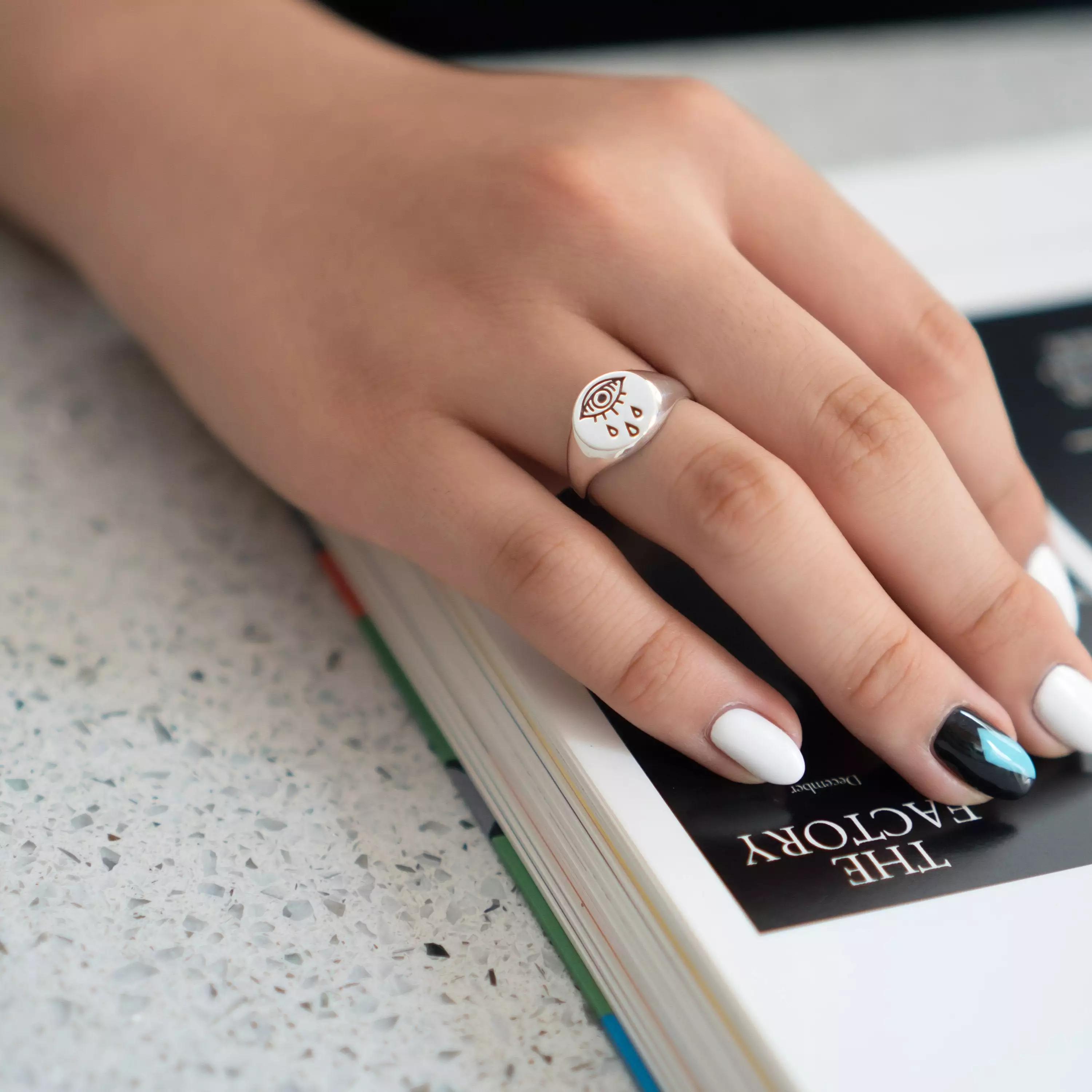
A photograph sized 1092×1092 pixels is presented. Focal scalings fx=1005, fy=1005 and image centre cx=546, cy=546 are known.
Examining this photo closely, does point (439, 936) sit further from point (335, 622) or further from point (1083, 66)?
point (1083, 66)

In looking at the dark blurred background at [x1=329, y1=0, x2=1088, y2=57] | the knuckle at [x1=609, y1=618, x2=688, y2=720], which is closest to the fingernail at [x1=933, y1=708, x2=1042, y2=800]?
the knuckle at [x1=609, y1=618, x2=688, y2=720]

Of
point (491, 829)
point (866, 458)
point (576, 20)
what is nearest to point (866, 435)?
point (866, 458)

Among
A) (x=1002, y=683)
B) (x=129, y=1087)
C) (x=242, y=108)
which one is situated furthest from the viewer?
(x=242, y=108)

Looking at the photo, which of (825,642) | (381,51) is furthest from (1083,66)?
(825,642)

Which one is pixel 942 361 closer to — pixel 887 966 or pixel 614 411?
pixel 614 411

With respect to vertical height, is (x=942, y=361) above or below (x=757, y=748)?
above

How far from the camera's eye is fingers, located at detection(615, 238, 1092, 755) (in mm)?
422

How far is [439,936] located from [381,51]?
0.48 meters

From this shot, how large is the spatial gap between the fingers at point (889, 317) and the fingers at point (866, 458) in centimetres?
5

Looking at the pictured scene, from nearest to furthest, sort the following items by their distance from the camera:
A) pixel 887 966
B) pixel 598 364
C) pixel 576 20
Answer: pixel 887 966
pixel 598 364
pixel 576 20

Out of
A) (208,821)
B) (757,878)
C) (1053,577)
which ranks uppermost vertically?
(1053,577)

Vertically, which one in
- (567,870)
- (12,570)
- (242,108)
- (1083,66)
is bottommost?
(12,570)

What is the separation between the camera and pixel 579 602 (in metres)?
0.40

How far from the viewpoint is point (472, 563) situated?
0.42m
